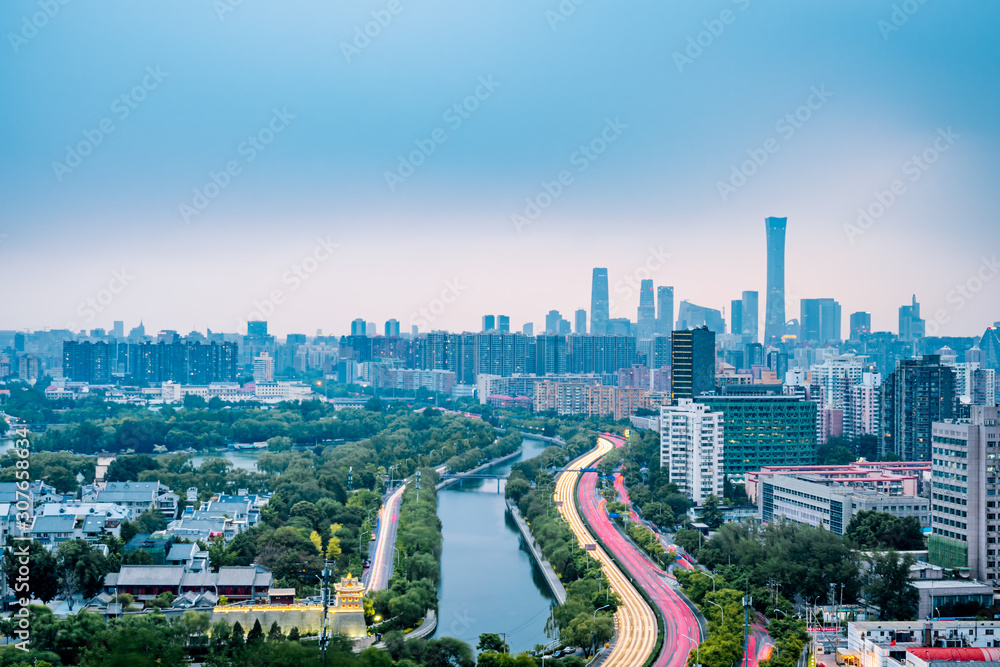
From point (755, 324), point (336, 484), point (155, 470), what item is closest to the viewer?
point (336, 484)

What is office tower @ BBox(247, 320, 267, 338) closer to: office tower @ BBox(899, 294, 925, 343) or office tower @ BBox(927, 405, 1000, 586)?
office tower @ BBox(899, 294, 925, 343)

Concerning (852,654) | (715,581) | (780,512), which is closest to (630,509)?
(780,512)

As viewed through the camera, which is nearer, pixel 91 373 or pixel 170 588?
pixel 170 588

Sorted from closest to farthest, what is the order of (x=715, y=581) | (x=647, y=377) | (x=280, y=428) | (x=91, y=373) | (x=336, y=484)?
(x=715, y=581)
(x=336, y=484)
(x=280, y=428)
(x=647, y=377)
(x=91, y=373)

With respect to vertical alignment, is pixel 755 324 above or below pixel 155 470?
above

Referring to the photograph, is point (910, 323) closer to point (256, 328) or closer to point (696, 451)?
point (696, 451)

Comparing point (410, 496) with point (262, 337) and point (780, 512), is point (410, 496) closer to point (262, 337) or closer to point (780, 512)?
point (780, 512)

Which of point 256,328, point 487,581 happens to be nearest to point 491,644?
point 487,581
